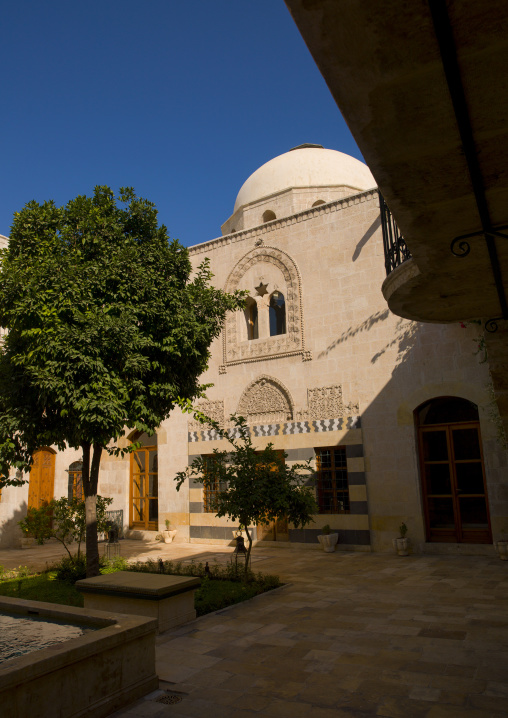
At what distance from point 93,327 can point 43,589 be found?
4.03m

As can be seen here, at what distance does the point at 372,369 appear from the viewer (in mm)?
11125

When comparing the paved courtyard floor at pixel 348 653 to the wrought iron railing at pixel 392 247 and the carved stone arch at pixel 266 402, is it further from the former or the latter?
the carved stone arch at pixel 266 402

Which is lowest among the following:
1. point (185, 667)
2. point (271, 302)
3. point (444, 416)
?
point (185, 667)

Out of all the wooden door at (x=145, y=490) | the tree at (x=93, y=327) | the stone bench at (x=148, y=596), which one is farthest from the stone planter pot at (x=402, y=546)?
the wooden door at (x=145, y=490)

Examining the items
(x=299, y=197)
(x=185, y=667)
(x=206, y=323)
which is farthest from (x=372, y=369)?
(x=185, y=667)

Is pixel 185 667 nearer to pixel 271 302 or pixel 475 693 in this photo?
pixel 475 693

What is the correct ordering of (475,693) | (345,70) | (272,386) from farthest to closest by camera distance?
1. (272,386)
2. (475,693)
3. (345,70)

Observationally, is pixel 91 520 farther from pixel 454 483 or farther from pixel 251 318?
pixel 251 318

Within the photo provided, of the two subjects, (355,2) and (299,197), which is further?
(299,197)

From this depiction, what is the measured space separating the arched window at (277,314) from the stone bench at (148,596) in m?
7.83

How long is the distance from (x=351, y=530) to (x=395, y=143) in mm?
10018

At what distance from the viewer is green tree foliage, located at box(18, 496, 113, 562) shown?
941 centimetres

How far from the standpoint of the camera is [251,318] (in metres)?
13.6

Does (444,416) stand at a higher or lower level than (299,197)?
lower
